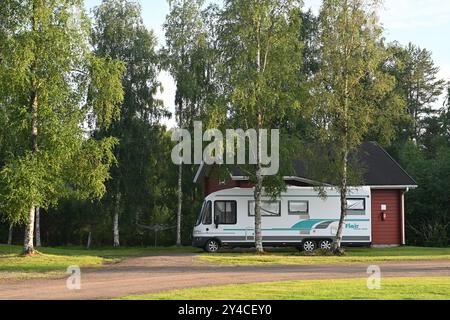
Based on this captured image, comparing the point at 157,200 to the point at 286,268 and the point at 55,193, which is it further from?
the point at 286,268

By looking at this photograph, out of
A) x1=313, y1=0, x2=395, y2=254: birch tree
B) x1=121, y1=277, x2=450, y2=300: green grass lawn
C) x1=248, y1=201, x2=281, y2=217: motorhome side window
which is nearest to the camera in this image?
x1=121, y1=277, x2=450, y2=300: green grass lawn

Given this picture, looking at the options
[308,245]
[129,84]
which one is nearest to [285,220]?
[308,245]

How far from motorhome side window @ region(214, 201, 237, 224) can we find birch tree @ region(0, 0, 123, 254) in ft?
18.3

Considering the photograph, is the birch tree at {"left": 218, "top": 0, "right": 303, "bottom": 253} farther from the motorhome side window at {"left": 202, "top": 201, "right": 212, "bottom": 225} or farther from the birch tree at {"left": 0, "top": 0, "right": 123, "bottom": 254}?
the birch tree at {"left": 0, "top": 0, "right": 123, "bottom": 254}

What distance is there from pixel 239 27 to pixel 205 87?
439 inches

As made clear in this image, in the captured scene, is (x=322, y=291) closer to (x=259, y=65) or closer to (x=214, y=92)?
(x=259, y=65)

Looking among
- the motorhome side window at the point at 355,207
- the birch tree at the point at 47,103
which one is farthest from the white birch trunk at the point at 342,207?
the birch tree at the point at 47,103

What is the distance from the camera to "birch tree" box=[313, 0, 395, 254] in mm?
27438

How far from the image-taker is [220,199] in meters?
29.7

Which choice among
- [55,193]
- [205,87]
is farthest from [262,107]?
[205,87]

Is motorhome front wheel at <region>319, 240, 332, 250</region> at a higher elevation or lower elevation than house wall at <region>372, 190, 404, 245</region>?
lower

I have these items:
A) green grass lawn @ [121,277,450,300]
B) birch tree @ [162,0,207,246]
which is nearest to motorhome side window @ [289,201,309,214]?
birch tree @ [162,0,207,246]

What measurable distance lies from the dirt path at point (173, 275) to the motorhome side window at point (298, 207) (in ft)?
24.0

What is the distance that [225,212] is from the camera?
2973cm
